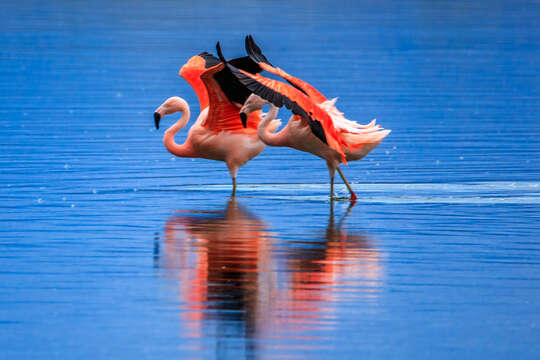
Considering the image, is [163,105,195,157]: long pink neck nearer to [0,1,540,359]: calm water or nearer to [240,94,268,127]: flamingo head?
[0,1,540,359]: calm water

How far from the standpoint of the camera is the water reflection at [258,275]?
8992 mm

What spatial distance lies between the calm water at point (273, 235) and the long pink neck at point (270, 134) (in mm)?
659

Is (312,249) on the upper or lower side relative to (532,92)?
lower

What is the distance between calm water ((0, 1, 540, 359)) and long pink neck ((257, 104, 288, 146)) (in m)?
0.66

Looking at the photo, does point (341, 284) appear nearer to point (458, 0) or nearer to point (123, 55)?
point (123, 55)

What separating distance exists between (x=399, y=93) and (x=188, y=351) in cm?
2099

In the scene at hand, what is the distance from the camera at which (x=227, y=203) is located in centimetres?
1500

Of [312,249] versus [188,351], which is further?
[312,249]

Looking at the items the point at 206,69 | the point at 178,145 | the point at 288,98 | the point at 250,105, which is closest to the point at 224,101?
the point at 250,105

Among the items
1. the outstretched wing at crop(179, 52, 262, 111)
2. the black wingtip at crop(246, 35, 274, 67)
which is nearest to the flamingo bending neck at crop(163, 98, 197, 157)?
the outstretched wing at crop(179, 52, 262, 111)

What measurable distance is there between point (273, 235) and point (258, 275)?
81.0 inches

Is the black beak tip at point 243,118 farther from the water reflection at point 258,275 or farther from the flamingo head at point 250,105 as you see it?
the water reflection at point 258,275

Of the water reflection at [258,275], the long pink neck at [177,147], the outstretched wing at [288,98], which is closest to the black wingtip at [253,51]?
the outstretched wing at [288,98]

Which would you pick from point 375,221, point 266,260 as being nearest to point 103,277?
point 266,260
